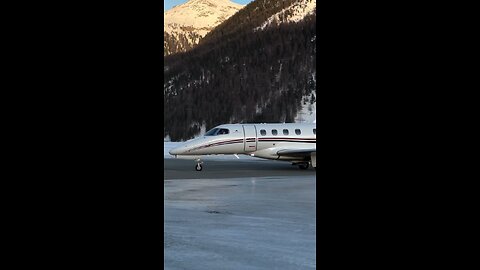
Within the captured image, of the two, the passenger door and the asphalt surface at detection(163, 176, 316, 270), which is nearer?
the asphalt surface at detection(163, 176, 316, 270)

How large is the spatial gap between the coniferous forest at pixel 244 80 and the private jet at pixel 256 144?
149ft

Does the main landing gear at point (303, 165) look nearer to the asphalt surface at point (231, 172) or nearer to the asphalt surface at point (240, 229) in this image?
the asphalt surface at point (231, 172)

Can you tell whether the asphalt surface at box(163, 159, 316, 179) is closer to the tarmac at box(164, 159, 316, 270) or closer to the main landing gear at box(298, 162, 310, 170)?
the main landing gear at box(298, 162, 310, 170)

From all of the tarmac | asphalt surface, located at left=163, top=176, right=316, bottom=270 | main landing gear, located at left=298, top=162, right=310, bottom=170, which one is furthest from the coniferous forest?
asphalt surface, located at left=163, top=176, right=316, bottom=270

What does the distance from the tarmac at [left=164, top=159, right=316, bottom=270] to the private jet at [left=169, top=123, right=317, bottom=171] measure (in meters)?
8.39

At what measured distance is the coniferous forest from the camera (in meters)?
74.2

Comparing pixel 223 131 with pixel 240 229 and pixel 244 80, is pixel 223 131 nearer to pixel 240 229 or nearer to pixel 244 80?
pixel 240 229

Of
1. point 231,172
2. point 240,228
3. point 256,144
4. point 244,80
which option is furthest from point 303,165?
point 244,80
